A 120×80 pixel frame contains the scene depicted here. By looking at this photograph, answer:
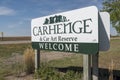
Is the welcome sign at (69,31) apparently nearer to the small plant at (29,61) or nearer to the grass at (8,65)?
the small plant at (29,61)

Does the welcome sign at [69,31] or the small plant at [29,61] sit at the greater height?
the welcome sign at [69,31]

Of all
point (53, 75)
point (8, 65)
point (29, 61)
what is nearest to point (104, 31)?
point (53, 75)

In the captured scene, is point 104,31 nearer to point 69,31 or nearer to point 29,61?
point 69,31

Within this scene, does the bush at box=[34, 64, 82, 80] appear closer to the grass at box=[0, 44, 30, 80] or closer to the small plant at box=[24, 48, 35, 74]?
the small plant at box=[24, 48, 35, 74]

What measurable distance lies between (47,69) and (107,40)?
345cm

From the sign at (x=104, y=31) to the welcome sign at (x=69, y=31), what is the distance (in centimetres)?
10

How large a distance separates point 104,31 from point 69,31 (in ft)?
4.80

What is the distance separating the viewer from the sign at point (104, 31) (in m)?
6.82

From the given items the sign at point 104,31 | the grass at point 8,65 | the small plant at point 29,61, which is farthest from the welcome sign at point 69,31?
the grass at point 8,65

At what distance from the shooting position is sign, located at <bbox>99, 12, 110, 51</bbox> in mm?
6824

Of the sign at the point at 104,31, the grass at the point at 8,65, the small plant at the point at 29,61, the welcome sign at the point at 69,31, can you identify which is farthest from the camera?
the grass at the point at 8,65

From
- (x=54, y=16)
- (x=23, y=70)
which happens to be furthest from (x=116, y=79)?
(x=23, y=70)

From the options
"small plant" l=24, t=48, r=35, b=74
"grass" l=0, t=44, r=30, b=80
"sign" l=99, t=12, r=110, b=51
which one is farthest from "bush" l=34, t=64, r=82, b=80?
"sign" l=99, t=12, r=110, b=51

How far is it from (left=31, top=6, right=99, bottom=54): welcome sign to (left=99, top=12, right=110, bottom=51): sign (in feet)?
0.34
